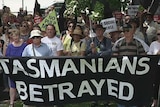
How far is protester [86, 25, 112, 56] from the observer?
9055mm

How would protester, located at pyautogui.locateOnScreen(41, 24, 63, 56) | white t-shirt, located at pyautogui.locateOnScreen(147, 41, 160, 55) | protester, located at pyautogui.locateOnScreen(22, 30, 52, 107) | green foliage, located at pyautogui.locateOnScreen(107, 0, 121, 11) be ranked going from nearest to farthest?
protester, located at pyautogui.locateOnScreen(22, 30, 52, 107) < white t-shirt, located at pyautogui.locateOnScreen(147, 41, 160, 55) < protester, located at pyautogui.locateOnScreen(41, 24, 63, 56) < green foliage, located at pyautogui.locateOnScreen(107, 0, 121, 11)

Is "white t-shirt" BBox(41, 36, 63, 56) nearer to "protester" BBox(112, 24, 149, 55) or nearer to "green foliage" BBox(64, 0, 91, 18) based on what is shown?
"protester" BBox(112, 24, 149, 55)

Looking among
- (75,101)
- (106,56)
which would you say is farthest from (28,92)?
(106,56)

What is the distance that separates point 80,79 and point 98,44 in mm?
1478

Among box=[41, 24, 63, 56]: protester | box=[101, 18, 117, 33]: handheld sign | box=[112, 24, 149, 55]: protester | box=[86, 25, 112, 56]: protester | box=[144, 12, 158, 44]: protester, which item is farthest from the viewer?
box=[144, 12, 158, 44]: protester

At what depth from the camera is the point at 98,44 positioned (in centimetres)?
927

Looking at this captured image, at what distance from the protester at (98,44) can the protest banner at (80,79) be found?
1.05 metres

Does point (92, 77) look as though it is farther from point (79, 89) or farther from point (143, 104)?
point (143, 104)

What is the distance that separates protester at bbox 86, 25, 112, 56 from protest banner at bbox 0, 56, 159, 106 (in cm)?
105

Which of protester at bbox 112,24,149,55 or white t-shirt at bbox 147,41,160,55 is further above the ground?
protester at bbox 112,24,149,55

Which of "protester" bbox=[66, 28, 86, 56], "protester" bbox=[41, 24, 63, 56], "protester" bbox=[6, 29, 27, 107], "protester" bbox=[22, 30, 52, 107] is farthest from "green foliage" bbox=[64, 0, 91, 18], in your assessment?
"protester" bbox=[22, 30, 52, 107]

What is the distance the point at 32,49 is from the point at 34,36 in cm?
26

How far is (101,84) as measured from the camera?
26.0ft

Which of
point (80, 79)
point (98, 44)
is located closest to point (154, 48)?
point (98, 44)
